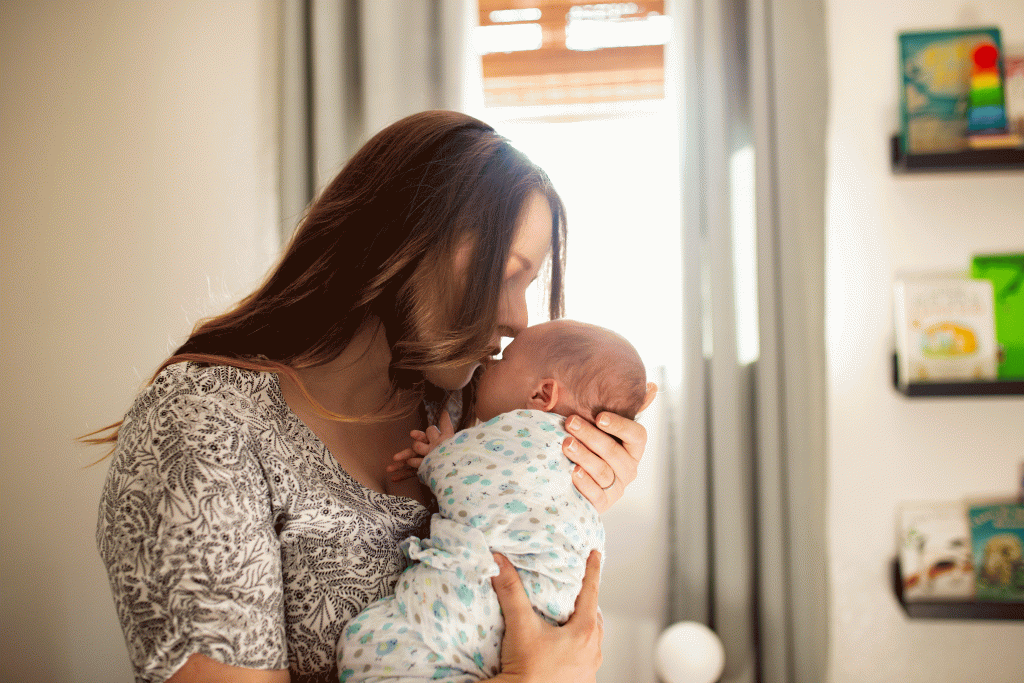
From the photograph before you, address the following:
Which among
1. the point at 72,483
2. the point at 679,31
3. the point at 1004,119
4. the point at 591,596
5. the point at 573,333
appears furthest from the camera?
the point at 72,483

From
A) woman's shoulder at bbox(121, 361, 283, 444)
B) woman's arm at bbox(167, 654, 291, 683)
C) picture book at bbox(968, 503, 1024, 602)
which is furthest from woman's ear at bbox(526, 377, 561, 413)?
picture book at bbox(968, 503, 1024, 602)

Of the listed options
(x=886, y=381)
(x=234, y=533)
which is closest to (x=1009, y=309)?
(x=886, y=381)

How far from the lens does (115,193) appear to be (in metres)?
2.18

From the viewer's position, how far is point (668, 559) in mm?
2039

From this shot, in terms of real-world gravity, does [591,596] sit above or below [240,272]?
below

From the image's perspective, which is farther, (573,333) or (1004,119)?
(1004,119)

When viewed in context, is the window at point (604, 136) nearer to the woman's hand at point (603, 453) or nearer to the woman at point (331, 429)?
the woman at point (331, 429)

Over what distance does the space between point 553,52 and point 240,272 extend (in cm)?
129

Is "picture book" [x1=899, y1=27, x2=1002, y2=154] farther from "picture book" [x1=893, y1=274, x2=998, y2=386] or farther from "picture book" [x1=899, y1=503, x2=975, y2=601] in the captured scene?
"picture book" [x1=899, y1=503, x2=975, y2=601]

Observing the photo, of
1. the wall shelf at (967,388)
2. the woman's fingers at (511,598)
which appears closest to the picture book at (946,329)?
the wall shelf at (967,388)

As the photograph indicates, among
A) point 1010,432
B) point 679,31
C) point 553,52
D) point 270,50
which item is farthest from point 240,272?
point 1010,432

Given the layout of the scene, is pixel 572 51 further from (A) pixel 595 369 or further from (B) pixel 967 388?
(B) pixel 967 388

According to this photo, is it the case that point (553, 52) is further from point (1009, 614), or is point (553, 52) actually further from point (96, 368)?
point (1009, 614)

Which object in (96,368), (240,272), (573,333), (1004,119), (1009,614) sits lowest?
(1009,614)
